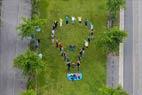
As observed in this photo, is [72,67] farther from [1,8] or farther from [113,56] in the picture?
[1,8]

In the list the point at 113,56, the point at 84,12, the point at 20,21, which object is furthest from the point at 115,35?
the point at 20,21

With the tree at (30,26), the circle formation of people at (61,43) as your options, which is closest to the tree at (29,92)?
the circle formation of people at (61,43)

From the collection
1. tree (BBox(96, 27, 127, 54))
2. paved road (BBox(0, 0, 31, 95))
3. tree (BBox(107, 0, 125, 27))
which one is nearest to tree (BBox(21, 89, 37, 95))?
paved road (BBox(0, 0, 31, 95))

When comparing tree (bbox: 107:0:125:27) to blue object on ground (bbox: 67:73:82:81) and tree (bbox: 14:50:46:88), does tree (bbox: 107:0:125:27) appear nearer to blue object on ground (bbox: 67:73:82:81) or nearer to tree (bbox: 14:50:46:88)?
blue object on ground (bbox: 67:73:82:81)

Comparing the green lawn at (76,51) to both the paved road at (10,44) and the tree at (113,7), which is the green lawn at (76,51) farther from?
the paved road at (10,44)

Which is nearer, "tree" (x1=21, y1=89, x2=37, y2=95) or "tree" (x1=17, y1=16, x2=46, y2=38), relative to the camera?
"tree" (x1=21, y1=89, x2=37, y2=95)

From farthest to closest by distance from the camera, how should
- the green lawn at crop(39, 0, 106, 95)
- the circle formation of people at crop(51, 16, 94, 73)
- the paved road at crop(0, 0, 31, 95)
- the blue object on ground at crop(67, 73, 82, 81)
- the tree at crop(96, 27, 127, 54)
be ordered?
the circle formation of people at crop(51, 16, 94, 73), the tree at crop(96, 27, 127, 54), the blue object on ground at crop(67, 73, 82, 81), the green lawn at crop(39, 0, 106, 95), the paved road at crop(0, 0, 31, 95)

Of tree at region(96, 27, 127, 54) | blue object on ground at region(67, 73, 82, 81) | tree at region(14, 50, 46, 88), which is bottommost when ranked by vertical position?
blue object on ground at region(67, 73, 82, 81)
